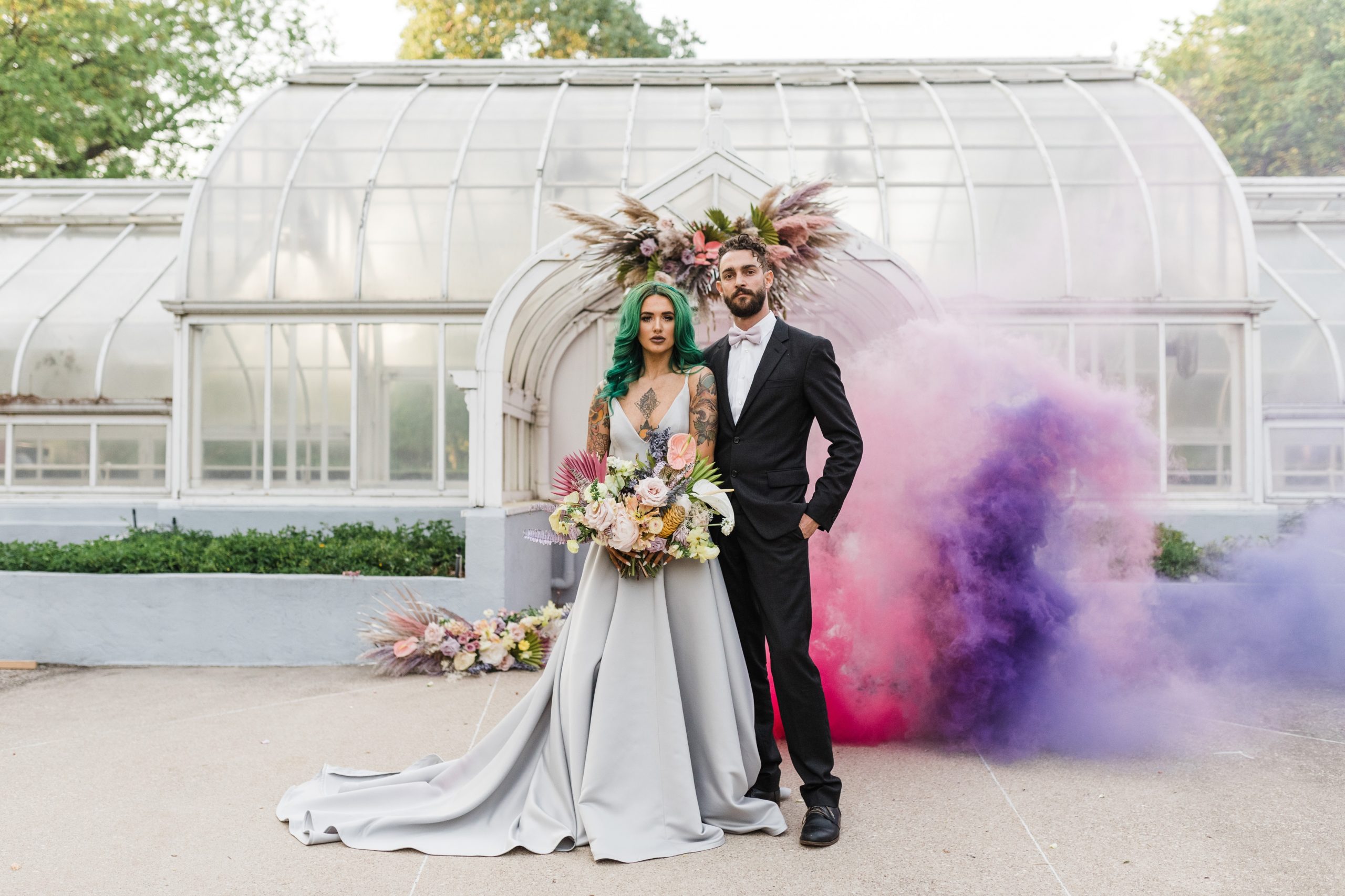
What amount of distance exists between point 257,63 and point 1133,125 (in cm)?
1801

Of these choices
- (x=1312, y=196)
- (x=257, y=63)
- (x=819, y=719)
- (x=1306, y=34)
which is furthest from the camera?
(x=1306, y=34)

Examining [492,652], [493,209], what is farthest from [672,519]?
[493,209]

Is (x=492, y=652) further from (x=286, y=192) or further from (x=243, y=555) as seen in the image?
(x=286, y=192)

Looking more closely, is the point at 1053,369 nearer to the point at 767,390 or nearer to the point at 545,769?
the point at 767,390

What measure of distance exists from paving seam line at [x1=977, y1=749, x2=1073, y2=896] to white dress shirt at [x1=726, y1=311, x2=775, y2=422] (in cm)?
195

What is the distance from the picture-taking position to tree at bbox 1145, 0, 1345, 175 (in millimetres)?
20906

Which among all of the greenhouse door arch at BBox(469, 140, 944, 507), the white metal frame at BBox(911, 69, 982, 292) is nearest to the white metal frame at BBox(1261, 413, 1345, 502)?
the white metal frame at BBox(911, 69, 982, 292)

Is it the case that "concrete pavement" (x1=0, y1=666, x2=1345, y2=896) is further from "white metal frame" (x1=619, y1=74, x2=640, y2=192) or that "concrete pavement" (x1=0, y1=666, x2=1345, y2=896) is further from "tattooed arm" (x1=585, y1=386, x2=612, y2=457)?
"white metal frame" (x1=619, y1=74, x2=640, y2=192)

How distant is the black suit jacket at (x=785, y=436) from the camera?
353cm

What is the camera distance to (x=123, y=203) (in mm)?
11344

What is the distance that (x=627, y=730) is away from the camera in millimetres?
3473

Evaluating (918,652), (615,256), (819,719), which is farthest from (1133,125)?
(819,719)

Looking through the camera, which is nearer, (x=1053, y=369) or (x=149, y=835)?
(x=149, y=835)

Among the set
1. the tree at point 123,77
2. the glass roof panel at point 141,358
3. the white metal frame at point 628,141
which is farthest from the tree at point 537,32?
the glass roof panel at point 141,358
